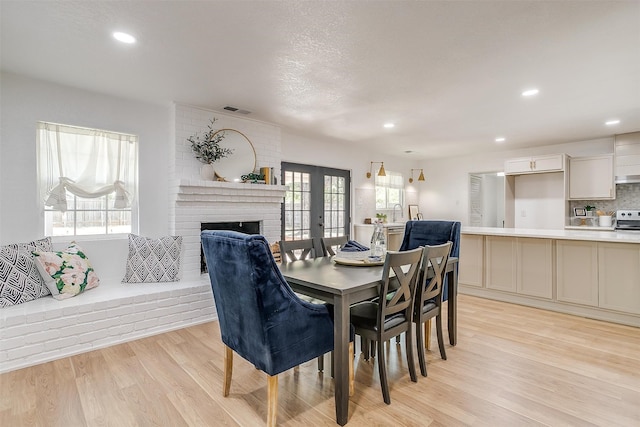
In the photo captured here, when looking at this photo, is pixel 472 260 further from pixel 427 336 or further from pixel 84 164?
pixel 84 164

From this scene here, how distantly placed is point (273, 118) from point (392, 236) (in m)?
3.05

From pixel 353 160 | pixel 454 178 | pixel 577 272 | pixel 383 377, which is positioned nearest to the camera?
pixel 383 377

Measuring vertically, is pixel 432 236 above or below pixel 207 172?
below

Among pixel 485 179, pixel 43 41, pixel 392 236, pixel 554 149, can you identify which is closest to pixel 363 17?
pixel 43 41

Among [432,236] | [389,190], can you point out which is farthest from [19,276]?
[389,190]

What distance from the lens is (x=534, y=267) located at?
3.98m

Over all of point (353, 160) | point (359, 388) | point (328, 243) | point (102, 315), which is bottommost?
point (359, 388)

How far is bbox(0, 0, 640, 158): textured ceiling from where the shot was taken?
2031 mm

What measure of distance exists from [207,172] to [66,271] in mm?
1683

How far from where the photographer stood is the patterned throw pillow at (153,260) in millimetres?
3514

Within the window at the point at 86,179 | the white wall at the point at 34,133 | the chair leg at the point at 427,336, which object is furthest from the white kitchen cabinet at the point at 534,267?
the window at the point at 86,179

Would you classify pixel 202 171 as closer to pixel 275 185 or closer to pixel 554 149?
pixel 275 185

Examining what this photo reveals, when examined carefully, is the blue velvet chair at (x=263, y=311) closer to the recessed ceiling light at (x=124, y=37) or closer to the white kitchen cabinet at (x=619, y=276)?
the recessed ceiling light at (x=124, y=37)

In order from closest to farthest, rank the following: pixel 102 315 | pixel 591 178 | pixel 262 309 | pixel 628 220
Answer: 1. pixel 262 309
2. pixel 102 315
3. pixel 628 220
4. pixel 591 178
